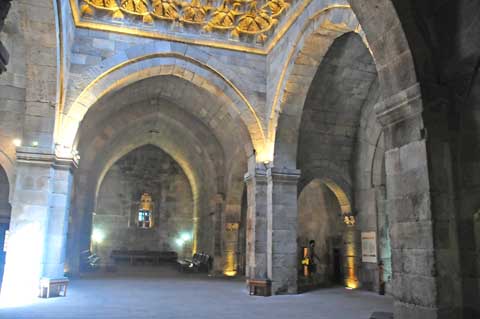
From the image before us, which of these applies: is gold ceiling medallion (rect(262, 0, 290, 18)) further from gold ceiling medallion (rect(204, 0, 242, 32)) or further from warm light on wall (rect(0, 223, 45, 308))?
warm light on wall (rect(0, 223, 45, 308))

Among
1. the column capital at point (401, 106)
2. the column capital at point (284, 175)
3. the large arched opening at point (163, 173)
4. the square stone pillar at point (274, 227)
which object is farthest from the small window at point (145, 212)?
the column capital at point (401, 106)

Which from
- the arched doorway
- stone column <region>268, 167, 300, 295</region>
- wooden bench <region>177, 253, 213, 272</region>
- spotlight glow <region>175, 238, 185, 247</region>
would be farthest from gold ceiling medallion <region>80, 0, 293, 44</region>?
spotlight glow <region>175, 238, 185, 247</region>

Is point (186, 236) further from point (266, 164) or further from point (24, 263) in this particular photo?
point (24, 263)

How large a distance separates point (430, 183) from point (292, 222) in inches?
213

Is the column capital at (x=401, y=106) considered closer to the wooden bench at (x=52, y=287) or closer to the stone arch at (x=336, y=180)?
the stone arch at (x=336, y=180)

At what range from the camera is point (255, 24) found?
9.19 m

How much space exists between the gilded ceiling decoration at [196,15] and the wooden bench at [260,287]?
17.3 ft

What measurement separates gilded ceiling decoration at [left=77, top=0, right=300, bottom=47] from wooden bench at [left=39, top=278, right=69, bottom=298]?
16.9 feet

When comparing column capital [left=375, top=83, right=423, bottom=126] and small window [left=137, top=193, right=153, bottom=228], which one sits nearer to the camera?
column capital [left=375, top=83, right=423, bottom=126]

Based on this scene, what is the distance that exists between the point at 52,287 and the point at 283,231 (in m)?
4.51

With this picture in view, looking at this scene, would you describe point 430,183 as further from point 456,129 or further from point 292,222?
point 292,222

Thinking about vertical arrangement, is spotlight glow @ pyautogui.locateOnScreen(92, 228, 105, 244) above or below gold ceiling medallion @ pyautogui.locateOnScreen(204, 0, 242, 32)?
below

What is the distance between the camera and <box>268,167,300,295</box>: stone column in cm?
851

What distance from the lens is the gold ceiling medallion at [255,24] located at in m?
8.90
